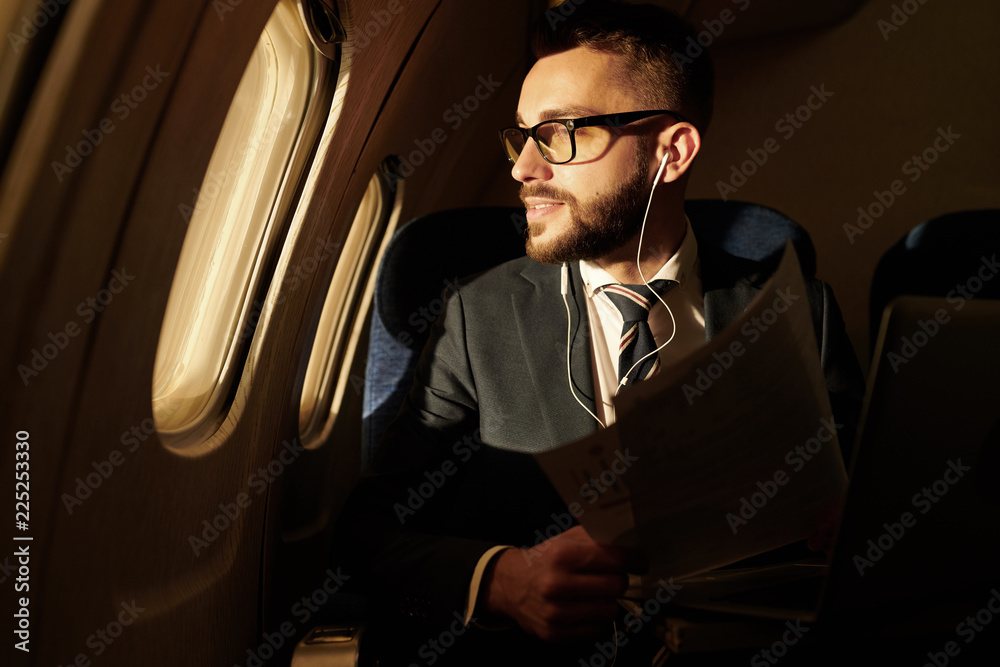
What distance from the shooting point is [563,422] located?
52.9 inches

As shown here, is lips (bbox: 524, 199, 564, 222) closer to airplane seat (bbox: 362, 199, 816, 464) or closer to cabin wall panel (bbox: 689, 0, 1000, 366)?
airplane seat (bbox: 362, 199, 816, 464)

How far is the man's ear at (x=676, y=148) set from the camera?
5.11 ft

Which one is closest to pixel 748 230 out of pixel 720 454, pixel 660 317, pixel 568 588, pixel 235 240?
pixel 660 317

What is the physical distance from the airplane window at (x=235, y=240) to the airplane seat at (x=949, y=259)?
179 centimetres

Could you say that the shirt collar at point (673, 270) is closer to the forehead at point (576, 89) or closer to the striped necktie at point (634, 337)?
the striped necktie at point (634, 337)

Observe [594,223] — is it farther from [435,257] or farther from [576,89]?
[435,257]

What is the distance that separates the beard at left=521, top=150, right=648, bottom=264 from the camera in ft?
4.85

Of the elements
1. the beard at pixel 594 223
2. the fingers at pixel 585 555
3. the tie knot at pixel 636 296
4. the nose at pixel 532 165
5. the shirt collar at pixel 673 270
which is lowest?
the fingers at pixel 585 555

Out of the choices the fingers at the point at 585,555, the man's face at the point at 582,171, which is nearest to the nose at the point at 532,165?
the man's face at the point at 582,171

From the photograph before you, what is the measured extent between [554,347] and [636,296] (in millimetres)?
234

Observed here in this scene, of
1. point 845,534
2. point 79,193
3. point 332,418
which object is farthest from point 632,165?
point 332,418

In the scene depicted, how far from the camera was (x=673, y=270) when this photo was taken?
4.93 ft

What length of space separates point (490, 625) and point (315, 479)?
125 cm

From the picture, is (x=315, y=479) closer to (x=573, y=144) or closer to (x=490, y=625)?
(x=490, y=625)
